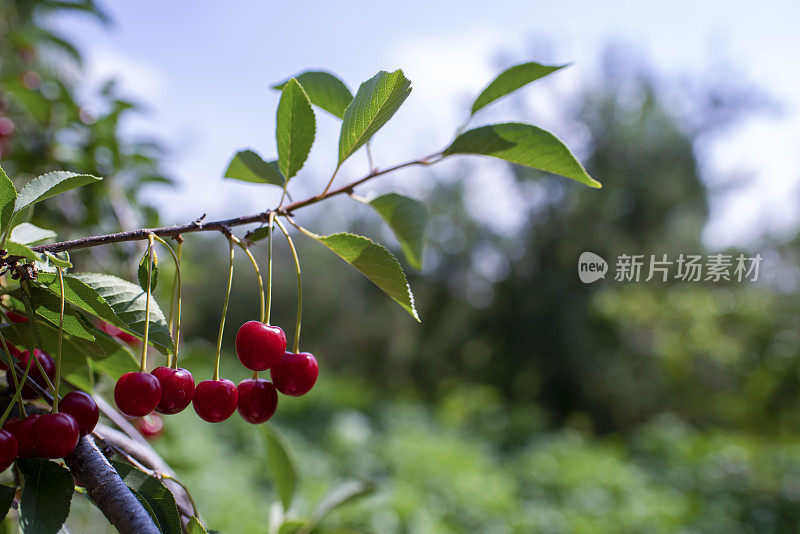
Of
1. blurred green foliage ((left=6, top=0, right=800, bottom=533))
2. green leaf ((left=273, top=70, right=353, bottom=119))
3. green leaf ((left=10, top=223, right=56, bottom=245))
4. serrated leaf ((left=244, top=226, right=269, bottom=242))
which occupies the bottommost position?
blurred green foliage ((left=6, top=0, right=800, bottom=533))

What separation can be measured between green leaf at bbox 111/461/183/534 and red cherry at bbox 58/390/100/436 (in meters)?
0.04

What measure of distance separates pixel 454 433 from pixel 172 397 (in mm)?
6469

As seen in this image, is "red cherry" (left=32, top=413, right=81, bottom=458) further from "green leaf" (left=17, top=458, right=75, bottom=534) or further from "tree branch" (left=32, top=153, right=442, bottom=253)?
"tree branch" (left=32, top=153, right=442, bottom=253)

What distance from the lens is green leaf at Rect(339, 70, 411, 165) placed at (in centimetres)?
48

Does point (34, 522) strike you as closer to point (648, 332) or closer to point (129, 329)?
point (129, 329)

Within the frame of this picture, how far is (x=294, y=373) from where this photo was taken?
0.56m

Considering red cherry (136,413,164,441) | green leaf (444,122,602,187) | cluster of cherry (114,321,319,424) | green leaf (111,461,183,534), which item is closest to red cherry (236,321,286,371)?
cluster of cherry (114,321,319,424)

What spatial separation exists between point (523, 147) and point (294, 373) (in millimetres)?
308

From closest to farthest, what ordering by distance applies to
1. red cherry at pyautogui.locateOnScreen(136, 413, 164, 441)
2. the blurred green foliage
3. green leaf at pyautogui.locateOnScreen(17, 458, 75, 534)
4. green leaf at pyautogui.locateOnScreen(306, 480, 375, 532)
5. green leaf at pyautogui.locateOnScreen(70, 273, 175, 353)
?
green leaf at pyautogui.locateOnScreen(17, 458, 75, 534) → green leaf at pyautogui.locateOnScreen(70, 273, 175, 353) → green leaf at pyautogui.locateOnScreen(306, 480, 375, 532) → red cherry at pyautogui.locateOnScreen(136, 413, 164, 441) → the blurred green foliage

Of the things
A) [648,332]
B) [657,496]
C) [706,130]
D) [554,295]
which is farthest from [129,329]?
[706,130]

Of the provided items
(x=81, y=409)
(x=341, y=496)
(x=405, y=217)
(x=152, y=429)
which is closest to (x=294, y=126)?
(x=405, y=217)

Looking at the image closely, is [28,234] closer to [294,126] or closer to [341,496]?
[294,126]

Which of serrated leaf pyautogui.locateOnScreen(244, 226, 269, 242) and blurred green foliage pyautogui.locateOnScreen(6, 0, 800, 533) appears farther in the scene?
blurred green foliage pyautogui.locateOnScreen(6, 0, 800, 533)

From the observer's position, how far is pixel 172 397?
493 millimetres
